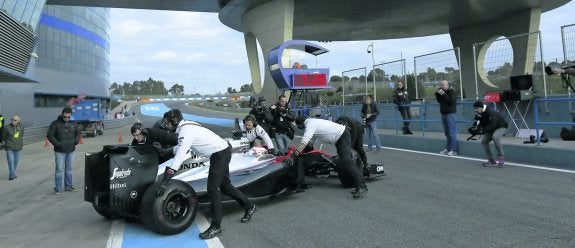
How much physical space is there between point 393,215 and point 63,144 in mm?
6687

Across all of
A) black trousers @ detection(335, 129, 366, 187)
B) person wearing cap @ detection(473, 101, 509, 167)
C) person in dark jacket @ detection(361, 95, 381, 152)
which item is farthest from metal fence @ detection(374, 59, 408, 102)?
black trousers @ detection(335, 129, 366, 187)

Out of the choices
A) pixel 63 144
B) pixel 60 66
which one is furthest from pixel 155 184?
pixel 60 66

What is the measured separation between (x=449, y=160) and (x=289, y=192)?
16.7ft

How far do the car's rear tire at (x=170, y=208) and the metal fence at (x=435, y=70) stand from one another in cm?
1156

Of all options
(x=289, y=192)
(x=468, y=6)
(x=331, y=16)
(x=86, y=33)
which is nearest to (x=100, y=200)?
(x=289, y=192)

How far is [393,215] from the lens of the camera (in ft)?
18.2

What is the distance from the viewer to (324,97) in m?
25.3

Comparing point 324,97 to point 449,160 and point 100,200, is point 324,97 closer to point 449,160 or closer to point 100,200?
point 449,160

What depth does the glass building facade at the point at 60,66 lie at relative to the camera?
39125mm

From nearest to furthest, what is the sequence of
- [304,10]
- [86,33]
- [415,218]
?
[415,218], [304,10], [86,33]

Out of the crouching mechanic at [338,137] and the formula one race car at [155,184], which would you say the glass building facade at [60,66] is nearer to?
the formula one race car at [155,184]

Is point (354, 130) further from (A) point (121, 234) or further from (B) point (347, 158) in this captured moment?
(A) point (121, 234)

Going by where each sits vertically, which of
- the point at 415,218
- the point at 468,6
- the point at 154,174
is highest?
the point at 468,6

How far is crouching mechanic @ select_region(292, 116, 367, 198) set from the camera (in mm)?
6677
